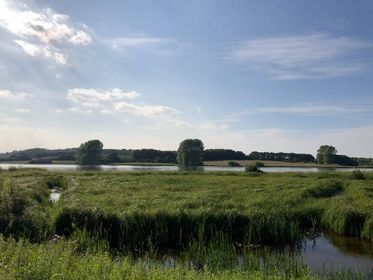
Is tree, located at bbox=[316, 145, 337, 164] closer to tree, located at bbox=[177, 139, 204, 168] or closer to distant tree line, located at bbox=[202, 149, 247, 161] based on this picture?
distant tree line, located at bbox=[202, 149, 247, 161]

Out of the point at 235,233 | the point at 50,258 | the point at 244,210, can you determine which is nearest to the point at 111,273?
the point at 50,258

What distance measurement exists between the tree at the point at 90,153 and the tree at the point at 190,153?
29.3 metres

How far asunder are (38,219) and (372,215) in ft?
49.8

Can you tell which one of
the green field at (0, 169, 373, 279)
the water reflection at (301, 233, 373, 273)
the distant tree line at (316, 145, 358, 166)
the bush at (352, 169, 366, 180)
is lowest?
the water reflection at (301, 233, 373, 273)

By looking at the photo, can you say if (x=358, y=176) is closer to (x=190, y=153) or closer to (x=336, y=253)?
(x=336, y=253)

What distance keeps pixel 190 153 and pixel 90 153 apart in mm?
35297

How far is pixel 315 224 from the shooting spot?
22.2 meters

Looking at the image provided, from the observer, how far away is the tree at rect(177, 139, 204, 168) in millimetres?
140250

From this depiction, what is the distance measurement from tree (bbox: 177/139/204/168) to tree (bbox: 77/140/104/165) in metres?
29.3

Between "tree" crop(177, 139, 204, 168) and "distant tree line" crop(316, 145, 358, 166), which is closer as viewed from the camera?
"distant tree line" crop(316, 145, 358, 166)

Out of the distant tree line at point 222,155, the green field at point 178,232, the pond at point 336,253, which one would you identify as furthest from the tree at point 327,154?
the pond at point 336,253

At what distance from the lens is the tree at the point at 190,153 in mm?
140250

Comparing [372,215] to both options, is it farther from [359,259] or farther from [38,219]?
[38,219]

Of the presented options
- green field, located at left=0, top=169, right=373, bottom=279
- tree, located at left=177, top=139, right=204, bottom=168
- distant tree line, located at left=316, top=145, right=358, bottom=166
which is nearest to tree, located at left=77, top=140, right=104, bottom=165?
tree, located at left=177, top=139, right=204, bottom=168
